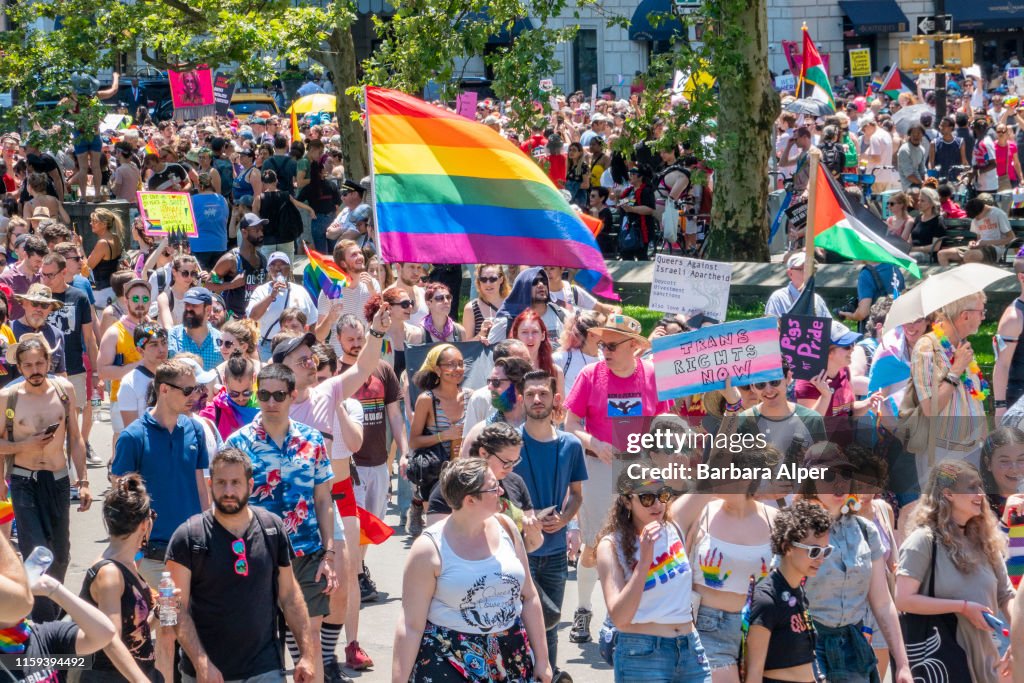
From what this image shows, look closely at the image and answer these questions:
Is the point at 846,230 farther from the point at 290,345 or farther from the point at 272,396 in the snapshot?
the point at 272,396

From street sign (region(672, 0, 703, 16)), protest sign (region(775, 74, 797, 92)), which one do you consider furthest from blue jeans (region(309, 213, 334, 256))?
protest sign (region(775, 74, 797, 92))

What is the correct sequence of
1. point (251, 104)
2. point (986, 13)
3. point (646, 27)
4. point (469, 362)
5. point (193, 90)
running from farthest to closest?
1. point (986, 13)
2. point (646, 27)
3. point (251, 104)
4. point (193, 90)
5. point (469, 362)

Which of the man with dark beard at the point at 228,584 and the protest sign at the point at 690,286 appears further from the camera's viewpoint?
the protest sign at the point at 690,286

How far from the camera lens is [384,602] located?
8875mm

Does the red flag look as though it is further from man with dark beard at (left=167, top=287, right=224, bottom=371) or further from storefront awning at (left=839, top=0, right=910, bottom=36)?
storefront awning at (left=839, top=0, right=910, bottom=36)

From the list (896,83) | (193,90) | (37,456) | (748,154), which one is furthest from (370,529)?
(896,83)

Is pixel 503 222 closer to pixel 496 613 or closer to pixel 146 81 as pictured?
pixel 496 613

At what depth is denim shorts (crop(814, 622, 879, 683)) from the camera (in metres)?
6.00

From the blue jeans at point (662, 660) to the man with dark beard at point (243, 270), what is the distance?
815 cm

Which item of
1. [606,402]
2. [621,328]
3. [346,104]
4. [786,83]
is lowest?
[606,402]

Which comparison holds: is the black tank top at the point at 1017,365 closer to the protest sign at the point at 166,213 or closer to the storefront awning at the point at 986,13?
the protest sign at the point at 166,213

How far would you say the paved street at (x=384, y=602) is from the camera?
7699 mm

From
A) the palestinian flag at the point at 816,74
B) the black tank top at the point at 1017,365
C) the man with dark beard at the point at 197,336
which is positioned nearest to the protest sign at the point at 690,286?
the black tank top at the point at 1017,365

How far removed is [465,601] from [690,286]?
17.4 ft
